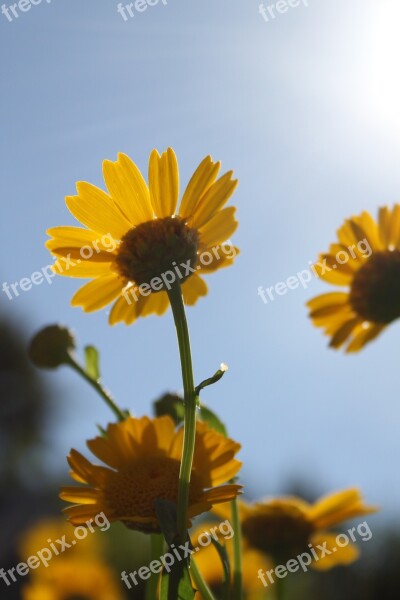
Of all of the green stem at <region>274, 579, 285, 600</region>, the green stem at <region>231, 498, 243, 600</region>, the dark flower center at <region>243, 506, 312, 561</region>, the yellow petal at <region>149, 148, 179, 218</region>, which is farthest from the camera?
Result: the dark flower center at <region>243, 506, 312, 561</region>

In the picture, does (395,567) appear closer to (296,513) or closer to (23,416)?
(296,513)

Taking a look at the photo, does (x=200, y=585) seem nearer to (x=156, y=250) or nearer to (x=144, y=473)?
(x=144, y=473)

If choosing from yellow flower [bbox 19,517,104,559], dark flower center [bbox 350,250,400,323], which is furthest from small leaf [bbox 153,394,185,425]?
yellow flower [bbox 19,517,104,559]

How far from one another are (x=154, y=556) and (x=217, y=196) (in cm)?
56

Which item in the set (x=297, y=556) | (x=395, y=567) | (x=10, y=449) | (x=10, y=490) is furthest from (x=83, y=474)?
(x=10, y=449)

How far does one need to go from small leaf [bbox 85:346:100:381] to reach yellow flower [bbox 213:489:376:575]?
529 millimetres

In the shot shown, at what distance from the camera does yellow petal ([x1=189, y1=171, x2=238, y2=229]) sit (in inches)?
45.8

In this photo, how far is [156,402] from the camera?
4.57 ft

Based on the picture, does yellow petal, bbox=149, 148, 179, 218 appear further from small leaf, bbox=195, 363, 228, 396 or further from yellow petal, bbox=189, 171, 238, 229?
small leaf, bbox=195, 363, 228, 396

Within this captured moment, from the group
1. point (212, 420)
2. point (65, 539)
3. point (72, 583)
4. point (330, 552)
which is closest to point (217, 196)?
point (212, 420)

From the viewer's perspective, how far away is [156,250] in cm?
117

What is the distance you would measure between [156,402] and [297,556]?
551 mm

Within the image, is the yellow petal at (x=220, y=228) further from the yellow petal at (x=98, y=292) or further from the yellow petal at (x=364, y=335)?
the yellow petal at (x=364, y=335)

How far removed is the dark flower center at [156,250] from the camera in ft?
3.84
